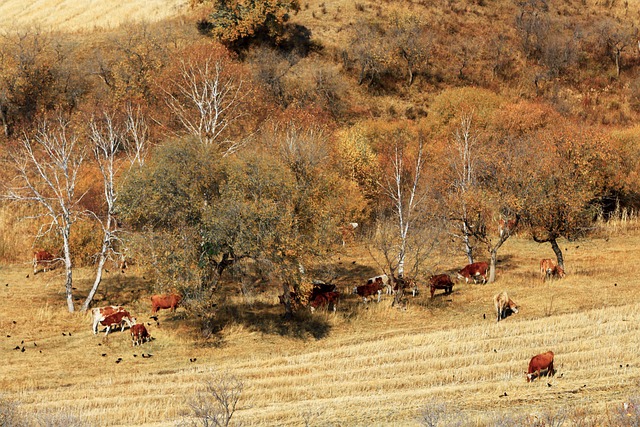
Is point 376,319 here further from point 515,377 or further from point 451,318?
point 515,377

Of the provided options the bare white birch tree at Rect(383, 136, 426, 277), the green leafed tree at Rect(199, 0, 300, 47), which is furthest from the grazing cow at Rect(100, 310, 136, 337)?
the green leafed tree at Rect(199, 0, 300, 47)

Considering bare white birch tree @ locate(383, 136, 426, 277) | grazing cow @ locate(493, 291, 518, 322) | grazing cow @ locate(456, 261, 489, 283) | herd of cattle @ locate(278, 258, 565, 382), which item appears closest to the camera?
grazing cow @ locate(493, 291, 518, 322)

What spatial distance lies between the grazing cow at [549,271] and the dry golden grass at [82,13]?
2504 inches

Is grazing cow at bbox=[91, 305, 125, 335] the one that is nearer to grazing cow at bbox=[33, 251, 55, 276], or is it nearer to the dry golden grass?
grazing cow at bbox=[33, 251, 55, 276]

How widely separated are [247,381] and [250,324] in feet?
29.4

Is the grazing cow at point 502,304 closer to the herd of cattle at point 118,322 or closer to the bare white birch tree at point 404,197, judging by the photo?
the bare white birch tree at point 404,197

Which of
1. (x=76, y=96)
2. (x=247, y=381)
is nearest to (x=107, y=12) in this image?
(x=76, y=96)

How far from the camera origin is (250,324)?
3903 cm

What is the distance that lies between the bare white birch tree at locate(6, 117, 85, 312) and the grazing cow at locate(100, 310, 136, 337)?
4.36m

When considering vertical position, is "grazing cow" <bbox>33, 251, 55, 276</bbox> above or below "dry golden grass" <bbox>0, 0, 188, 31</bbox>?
below

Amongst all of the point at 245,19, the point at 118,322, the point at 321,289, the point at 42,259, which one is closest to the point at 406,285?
the point at 321,289

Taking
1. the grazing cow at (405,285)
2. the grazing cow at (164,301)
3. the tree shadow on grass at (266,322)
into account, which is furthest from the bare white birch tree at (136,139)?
the grazing cow at (405,285)

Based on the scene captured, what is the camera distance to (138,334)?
3584 cm

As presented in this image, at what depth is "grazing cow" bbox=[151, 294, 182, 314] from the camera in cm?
4033
